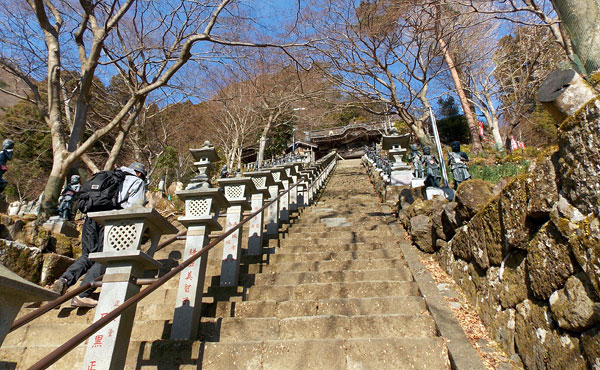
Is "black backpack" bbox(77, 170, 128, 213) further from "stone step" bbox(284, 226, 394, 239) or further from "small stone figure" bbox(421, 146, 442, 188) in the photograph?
"small stone figure" bbox(421, 146, 442, 188)

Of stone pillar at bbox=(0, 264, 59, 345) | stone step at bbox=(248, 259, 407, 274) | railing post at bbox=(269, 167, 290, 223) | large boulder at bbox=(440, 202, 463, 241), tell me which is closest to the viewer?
stone pillar at bbox=(0, 264, 59, 345)

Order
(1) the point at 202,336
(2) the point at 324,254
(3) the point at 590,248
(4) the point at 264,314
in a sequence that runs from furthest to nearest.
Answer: (2) the point at 324,254, (4) the point at 264,314, (1) the point at 202,336, (3) the point at 590,248

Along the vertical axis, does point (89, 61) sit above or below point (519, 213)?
above

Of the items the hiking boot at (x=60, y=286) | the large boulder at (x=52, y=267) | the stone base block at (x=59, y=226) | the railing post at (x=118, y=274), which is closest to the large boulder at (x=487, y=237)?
the railing post at (x=118, y=274)

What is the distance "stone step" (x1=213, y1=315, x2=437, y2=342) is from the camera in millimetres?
3441

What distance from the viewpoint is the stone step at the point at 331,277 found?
461cm

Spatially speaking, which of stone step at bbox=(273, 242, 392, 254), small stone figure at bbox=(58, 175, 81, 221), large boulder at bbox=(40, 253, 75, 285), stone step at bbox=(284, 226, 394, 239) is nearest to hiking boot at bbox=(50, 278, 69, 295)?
large boulder at bbox=(40, 253, 75, 285)

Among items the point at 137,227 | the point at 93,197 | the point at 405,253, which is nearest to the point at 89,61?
the point at 93,197

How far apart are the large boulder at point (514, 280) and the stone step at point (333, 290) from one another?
1154 millimetres

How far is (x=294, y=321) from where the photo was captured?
3600 mm

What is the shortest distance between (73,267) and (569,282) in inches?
221

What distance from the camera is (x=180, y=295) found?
142 inches

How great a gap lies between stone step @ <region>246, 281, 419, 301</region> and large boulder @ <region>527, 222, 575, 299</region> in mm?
1659

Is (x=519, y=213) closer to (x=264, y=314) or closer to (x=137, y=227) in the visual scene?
(x=264, y=314)
